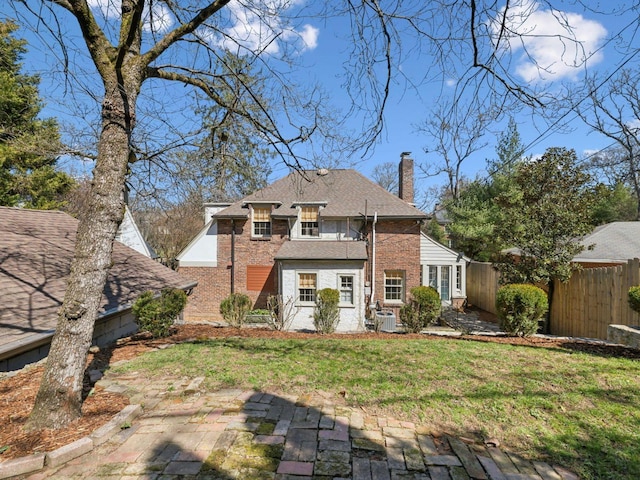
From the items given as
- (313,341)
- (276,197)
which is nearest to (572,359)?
(313,341)

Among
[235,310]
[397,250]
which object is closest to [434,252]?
[397,250]

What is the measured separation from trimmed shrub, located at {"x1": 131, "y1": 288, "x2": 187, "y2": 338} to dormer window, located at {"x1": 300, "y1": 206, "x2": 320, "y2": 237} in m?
8.11

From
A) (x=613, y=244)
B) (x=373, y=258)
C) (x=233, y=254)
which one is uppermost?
(x=613, y=244)

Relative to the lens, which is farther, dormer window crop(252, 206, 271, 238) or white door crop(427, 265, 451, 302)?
white door crop(427, 265, 451, 302)

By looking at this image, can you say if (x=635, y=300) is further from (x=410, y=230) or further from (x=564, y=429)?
(x=410, y=230)

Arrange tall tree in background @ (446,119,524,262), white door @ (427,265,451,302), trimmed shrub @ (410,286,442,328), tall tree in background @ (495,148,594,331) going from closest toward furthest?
tall tree in background @ (495,148,594,331) → trimmed shrub @ (410,286,442,328) → white door @ (427,265,451,302) → tall tree in background @ (446,119,524,262)

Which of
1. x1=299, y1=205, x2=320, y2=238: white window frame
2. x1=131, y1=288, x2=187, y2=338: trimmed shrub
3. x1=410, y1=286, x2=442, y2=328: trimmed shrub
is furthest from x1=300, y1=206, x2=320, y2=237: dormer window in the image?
x1=131, y1=288, x2=187, y2=338: trimmed shrub

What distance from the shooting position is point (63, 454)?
2.54 meters

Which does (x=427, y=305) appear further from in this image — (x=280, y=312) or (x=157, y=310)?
(x=157, y=310)

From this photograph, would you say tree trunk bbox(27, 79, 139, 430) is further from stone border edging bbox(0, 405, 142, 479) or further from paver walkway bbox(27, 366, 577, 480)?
paver walkway bbox(27, 366, 577, 480)

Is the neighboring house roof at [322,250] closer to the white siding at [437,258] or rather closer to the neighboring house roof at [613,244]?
the white siding at [437,258]

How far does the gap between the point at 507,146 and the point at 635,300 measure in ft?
55.9

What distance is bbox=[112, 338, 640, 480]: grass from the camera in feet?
9.98

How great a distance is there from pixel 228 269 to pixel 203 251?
1538 mm
